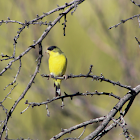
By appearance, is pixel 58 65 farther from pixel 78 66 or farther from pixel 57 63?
pixel 78 66

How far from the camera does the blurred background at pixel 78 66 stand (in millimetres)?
4801

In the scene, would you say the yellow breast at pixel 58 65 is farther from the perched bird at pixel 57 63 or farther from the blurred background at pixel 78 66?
the blurred background at pixel 78 66

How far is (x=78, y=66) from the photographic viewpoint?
6828 mm

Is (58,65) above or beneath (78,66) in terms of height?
beneath

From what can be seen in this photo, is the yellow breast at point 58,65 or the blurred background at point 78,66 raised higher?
the blurred background at point 78,66

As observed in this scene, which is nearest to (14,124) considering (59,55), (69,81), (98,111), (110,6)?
(69,81)

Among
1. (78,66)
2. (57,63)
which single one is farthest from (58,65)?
(78,66)

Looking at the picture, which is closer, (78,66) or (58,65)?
(58,65)

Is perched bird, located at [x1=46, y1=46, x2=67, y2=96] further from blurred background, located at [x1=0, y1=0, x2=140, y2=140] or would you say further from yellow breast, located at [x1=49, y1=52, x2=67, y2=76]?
blurred background, located at [x1=0, y1=0, x2=140, y2=140]

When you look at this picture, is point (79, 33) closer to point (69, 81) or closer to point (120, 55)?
point (69, 81)

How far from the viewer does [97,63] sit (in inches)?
242

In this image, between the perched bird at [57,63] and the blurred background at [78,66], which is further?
the blurred background at [78,66]

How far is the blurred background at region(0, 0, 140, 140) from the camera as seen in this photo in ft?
15.8

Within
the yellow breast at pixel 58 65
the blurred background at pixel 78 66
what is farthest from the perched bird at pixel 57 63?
the blurred background at pixel 78 66
